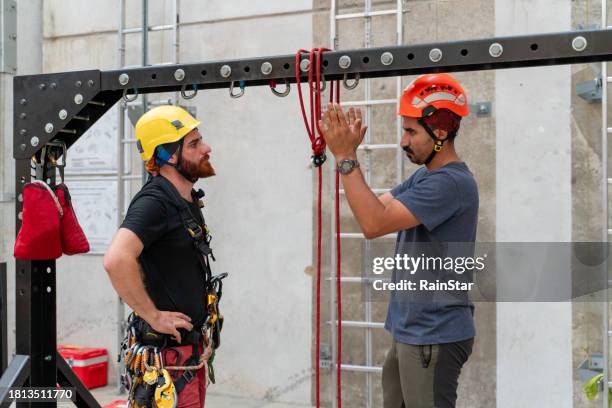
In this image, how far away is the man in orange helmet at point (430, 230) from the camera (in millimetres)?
3166

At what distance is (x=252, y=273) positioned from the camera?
622 centimetres

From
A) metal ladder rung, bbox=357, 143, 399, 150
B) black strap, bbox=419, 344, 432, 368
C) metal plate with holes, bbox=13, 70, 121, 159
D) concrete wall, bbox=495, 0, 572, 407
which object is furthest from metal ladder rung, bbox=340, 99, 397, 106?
black strap, bbox=419, 344, 432, 368

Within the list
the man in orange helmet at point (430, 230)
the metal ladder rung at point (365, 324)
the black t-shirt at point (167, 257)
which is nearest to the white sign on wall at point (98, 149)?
the metal ladder rung at point (365, 324)

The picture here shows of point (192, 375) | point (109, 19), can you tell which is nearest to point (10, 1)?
point (109, 19)

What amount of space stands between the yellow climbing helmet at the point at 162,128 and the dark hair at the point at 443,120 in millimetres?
1094

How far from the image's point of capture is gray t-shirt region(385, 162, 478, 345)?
3.20 m

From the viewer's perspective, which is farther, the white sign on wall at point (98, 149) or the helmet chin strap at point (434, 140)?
the white sign on wall at point (98, 149)

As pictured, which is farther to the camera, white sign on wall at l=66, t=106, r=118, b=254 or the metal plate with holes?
white sign on wall at l=66, t=106, r=118, b=254

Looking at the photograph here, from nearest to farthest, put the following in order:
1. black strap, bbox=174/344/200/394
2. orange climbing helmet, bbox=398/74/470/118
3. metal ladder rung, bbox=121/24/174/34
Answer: orange climbing helmet, bbox=398/74/470/118 < black strap, bbox=174/344/200/394 < metal ladder rung, bbox=121/24/174/34

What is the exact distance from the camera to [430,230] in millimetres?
3227

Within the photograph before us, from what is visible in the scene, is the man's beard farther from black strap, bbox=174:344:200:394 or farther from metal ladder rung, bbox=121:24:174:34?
metal ladder rung, bbox=121:24:174:34

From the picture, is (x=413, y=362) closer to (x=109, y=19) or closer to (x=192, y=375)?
(x=192, y=375)

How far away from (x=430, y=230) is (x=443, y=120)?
1.59ft
